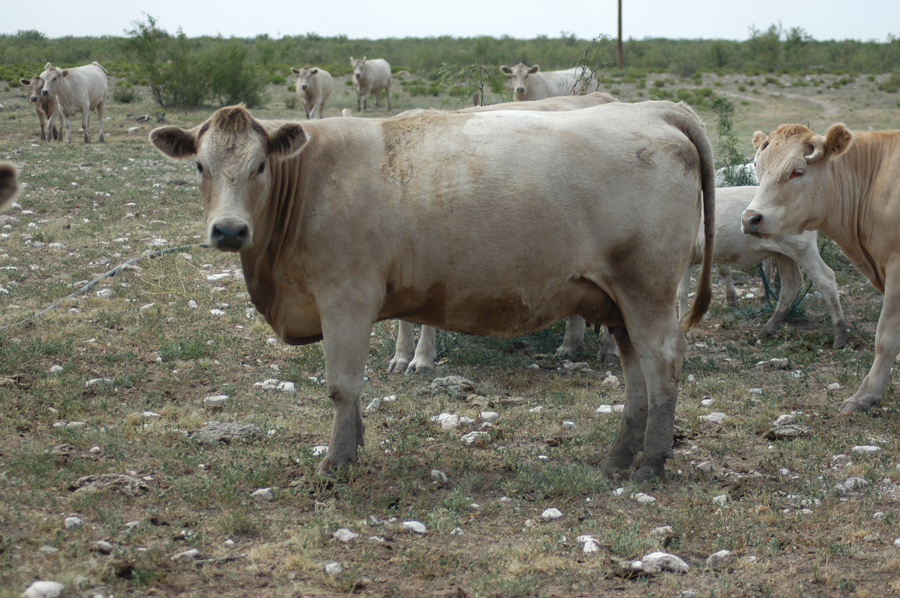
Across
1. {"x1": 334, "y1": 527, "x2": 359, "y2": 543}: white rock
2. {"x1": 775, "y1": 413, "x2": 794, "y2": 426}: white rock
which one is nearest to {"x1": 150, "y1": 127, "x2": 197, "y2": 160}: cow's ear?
{"x1": 334, "y1": 527, "x2": 359, "y2": 543}: white rock

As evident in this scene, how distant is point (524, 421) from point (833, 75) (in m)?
50.2

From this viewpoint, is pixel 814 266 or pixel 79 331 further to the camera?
pixel 814 266

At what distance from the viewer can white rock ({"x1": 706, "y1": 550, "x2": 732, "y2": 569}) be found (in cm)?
402

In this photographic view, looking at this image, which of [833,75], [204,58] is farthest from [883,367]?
[833,75]

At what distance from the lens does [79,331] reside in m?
7.36

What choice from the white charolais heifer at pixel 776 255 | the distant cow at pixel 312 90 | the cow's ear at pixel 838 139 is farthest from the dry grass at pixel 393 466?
the distant cow at pixel 312 90

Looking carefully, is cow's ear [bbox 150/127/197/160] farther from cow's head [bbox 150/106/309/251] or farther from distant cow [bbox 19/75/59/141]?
distant cow [bbox 19/75/59/141]

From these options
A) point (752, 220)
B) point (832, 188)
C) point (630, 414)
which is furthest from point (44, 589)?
point (832, 188)

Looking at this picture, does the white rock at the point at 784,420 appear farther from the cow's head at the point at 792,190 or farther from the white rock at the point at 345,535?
the white rock at the point at 345,535

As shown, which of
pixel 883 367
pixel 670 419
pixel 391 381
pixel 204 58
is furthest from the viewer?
pixel 204 58

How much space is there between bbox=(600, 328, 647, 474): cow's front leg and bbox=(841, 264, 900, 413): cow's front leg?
2101mm

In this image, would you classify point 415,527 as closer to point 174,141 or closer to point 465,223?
point 465,223

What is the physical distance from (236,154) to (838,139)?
16.4ft

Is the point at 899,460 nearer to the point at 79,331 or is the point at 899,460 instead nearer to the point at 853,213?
the point at 853,213
